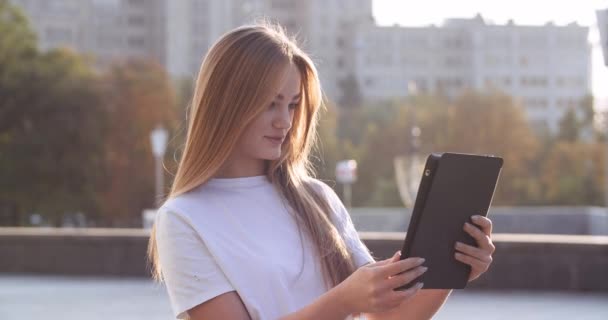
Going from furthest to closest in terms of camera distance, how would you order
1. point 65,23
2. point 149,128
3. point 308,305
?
point 65,23 → point 149,128 → point 308,305

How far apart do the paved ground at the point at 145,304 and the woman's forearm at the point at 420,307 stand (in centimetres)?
A: 807

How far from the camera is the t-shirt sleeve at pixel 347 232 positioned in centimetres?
280

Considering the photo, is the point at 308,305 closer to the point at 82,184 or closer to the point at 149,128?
the point at 82,184

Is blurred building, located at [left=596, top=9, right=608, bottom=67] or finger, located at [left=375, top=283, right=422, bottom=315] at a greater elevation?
blurred building, located at [left=596, top=9, right=608, bottom=67]

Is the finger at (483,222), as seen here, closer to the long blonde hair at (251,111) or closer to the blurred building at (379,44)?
the long blonde hair at (251,111)

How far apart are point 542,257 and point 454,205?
34.1ft

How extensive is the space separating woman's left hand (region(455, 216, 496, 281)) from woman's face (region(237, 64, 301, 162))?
17.8 inches

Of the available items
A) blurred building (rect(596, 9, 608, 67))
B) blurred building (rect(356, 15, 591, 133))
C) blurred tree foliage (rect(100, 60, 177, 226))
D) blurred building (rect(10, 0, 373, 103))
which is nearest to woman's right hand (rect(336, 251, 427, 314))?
blurred building (rect(596, 9, 608, 67))

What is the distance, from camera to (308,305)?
2.48 metres

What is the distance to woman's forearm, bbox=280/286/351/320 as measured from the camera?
2416 millimetres

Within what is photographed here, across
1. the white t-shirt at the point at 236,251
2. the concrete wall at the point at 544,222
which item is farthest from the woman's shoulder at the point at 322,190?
the concrete wall at the point at 544,222

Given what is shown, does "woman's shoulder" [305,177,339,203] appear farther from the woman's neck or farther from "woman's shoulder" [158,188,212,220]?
"woman's shoulder" [158,188,212,220]

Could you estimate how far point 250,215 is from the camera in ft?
8.72

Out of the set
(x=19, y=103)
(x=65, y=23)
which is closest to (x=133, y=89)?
(x=19, y=103)
